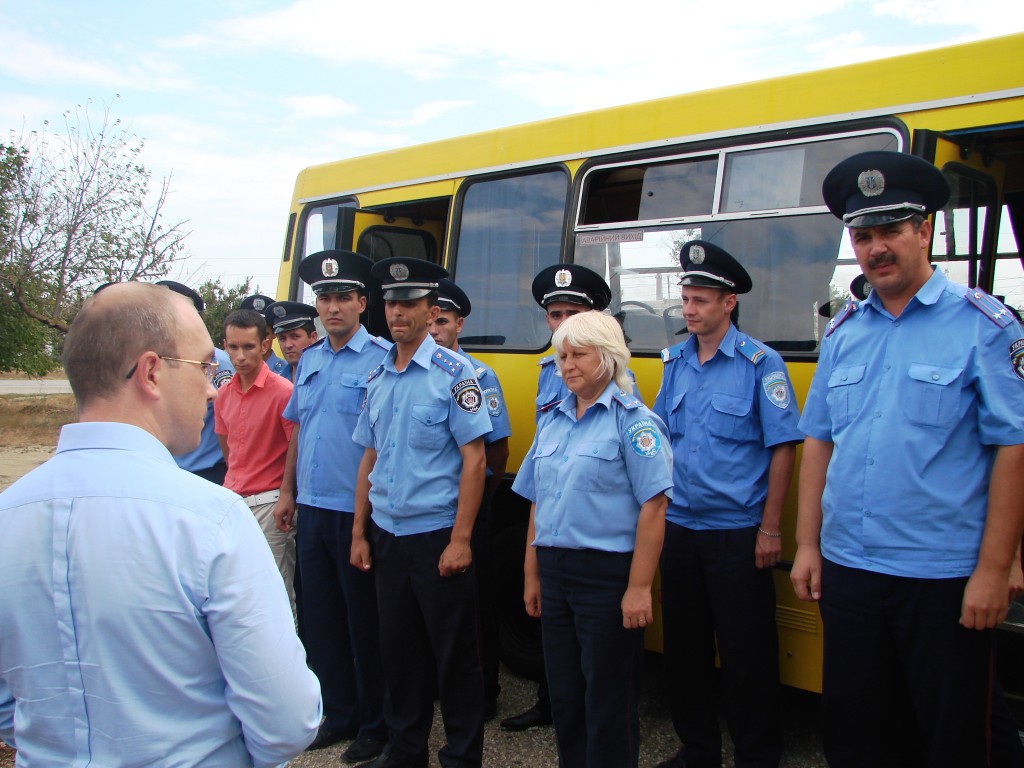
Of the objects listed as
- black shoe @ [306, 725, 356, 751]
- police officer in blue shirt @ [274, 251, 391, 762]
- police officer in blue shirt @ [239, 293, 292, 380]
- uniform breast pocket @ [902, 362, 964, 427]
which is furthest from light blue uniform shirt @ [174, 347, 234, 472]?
uniform breast pocket @ [902, 362, 964, 427]

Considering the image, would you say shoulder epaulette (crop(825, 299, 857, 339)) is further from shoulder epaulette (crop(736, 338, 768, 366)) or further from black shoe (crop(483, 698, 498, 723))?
black shoe (crop(483, 698, 498, 723))

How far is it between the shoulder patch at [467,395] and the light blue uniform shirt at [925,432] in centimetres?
143

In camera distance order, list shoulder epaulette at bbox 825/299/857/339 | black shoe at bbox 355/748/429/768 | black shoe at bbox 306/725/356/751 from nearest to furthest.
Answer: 1. shoulder epaulette at bbox 825/299/857/339
2. black shoe at bbox 355/748/429/768
3. black shoe at bbox 306/725/356/751

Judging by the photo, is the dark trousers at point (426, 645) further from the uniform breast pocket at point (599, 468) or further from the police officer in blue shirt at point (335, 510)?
the uniform breast pocket at point (599, 468)

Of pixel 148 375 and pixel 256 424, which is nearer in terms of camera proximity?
pixel 148 375

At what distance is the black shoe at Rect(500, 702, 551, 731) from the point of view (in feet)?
12.5

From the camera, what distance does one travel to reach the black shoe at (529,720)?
12.5 feet

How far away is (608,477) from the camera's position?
2.76 metres

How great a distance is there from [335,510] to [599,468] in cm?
149

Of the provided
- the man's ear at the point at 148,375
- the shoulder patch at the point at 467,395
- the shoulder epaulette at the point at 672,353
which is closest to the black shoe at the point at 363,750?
the shoulder patch at the point at 467,395

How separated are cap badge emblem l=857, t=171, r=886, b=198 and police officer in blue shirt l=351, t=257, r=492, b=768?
1624 mm

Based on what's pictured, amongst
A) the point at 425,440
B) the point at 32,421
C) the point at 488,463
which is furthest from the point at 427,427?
the point at 32,421

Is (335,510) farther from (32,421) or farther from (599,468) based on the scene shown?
(32,421)

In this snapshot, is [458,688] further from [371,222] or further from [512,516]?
[371,222]
